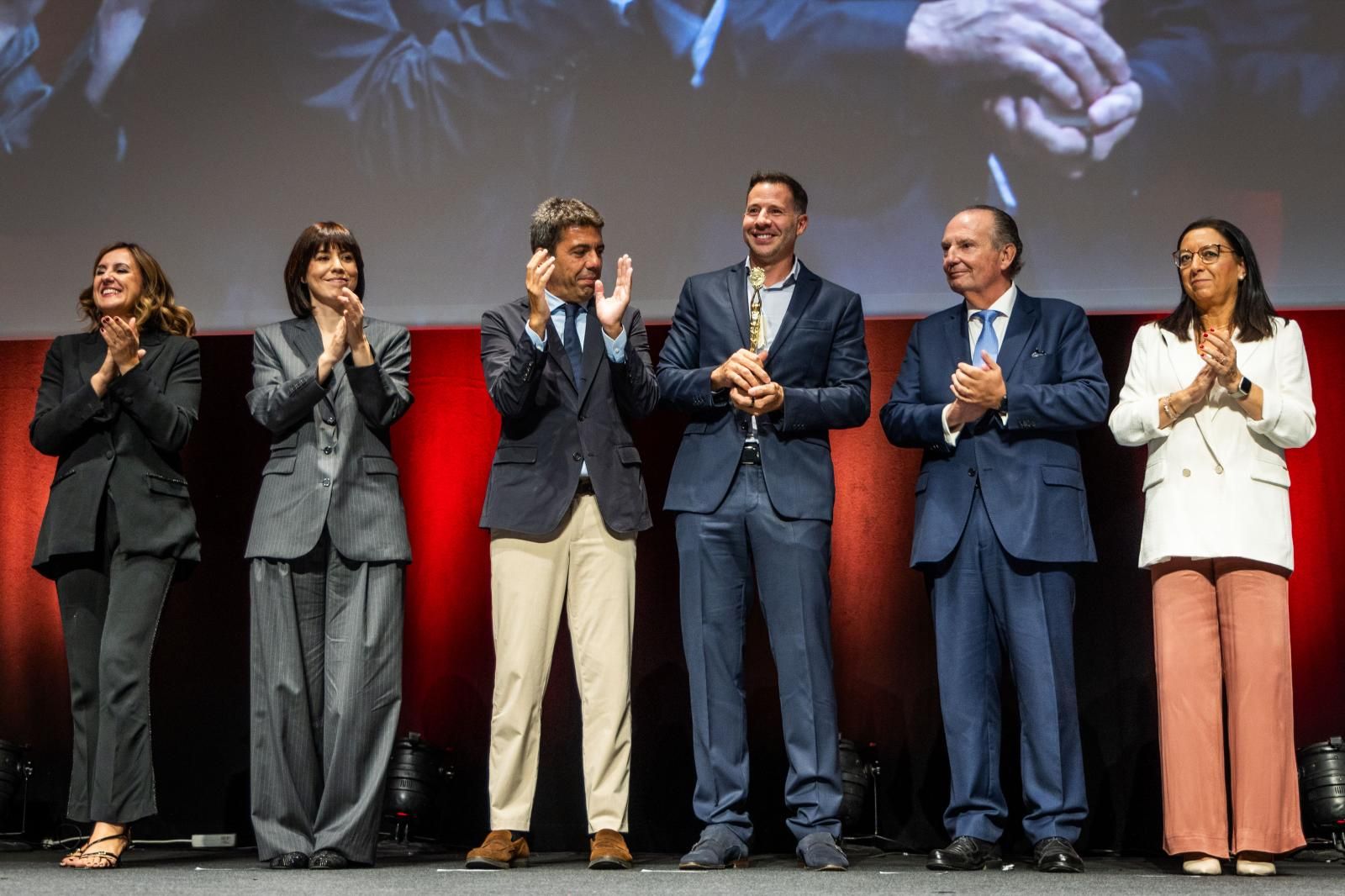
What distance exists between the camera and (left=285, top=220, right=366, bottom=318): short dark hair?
390cm

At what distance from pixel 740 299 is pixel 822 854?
5.03ft

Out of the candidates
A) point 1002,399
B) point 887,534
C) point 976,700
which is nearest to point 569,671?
point 887,534

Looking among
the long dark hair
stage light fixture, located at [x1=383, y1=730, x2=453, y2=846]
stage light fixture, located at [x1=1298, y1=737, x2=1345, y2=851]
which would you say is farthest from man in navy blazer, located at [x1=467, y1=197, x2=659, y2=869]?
stage light fixture, located at [x1=1298, y1=737, x2=1345, y2=851]

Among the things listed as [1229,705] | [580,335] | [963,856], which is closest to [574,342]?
[580,335]

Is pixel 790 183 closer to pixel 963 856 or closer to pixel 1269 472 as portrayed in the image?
pixel 1269 472

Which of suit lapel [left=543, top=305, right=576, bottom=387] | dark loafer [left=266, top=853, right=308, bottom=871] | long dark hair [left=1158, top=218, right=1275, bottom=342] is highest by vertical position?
long dark hair [left=1158, top=218, right=1275, bottom=342]

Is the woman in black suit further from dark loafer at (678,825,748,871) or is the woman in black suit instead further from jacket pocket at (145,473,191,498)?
dark loafer at (678,825,748,871)

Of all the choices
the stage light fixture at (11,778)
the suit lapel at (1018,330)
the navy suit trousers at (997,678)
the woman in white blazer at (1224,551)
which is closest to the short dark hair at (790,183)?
the suit lapel at (1018,330)

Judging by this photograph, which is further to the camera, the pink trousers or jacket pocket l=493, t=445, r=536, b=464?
jacket pocket l=493, t=445, r=536, b=464

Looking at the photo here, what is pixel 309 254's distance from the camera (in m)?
3.91

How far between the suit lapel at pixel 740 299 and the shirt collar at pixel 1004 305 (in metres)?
0.66

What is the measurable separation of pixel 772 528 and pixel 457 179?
191 centimetres

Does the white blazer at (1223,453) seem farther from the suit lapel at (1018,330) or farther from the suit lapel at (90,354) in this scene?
the suit lapel at (90,354)

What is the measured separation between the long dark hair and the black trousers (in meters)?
2.94
